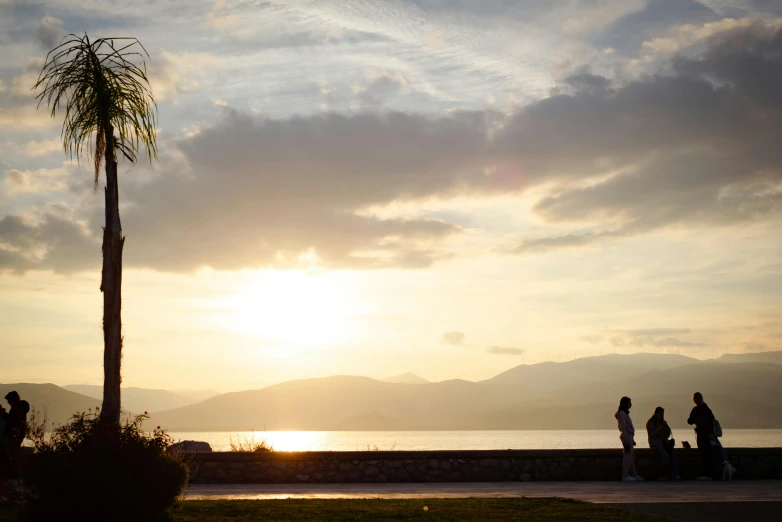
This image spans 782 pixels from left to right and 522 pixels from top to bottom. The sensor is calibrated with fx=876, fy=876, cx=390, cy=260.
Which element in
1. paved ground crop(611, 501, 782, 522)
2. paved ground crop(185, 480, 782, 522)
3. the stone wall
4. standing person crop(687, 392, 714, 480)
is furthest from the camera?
standing person crop(687, 392, 714, 480)

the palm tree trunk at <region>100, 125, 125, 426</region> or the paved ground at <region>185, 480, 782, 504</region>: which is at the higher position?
the palm tree trunk at <region>100, 125, 125, 426</region>

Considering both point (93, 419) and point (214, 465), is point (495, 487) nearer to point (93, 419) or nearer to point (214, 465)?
point (214, 465)

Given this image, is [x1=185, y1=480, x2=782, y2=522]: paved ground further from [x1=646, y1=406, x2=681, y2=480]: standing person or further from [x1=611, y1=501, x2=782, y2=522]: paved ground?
[x1=646, y1=406, x2=681, y2=480]: standing person

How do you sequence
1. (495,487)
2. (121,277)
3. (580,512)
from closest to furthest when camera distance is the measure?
(580,512) → (121,277) → (495,487)

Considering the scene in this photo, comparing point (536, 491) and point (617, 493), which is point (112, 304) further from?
point (617, 493)

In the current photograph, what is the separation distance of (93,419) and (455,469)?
1110cm

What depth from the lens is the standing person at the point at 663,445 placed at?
856 inches

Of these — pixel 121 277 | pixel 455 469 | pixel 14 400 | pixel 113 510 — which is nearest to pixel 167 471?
pixel 113 510

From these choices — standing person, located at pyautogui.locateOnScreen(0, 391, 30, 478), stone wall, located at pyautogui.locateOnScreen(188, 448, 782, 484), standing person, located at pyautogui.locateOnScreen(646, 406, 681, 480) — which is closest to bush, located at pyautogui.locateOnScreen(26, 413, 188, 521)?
standing person, located at pyautogui.locateOnScreen(0, 391, 30, 478)

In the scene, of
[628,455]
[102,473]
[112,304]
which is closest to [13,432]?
[112,304]

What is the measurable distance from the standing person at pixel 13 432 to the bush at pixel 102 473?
4.01 metres

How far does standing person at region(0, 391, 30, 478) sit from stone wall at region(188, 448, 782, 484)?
418cm

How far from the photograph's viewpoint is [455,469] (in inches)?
842

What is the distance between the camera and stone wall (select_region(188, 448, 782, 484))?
67.8 ft
